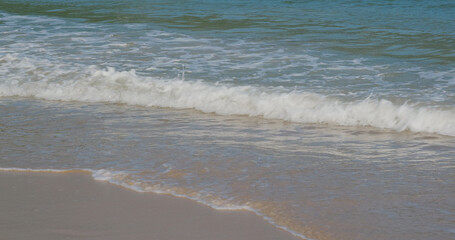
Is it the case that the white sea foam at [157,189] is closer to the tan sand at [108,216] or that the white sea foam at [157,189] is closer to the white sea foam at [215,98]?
the tan sand at [108,216]

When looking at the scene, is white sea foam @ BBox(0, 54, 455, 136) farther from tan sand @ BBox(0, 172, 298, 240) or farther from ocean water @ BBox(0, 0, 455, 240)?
tan sand @ BBox(0, 172, 298, 240)

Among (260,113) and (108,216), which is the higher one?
(260,113)

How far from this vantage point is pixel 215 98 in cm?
741

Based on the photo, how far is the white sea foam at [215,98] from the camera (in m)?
6.22

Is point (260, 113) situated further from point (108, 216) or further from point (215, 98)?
point (108, 216)

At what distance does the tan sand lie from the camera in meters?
3.50

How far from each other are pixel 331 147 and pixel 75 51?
20.5ft

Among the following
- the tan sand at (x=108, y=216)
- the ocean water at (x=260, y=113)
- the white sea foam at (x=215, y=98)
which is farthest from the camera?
the white sea foam at (x=215, y=98)

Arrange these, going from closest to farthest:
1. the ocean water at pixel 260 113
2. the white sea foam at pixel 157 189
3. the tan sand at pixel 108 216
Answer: the tan sand at pixel 108 216, the white sea foam at pixel 157 189, the ocean water at pixel 260 113

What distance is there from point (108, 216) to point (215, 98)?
12.3 ft

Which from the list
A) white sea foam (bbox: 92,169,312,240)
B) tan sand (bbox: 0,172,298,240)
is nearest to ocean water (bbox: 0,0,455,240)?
white sea foam (bbox: 92,169,312,240)

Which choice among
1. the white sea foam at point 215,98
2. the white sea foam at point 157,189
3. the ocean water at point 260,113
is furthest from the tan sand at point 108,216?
the white sea foam at point 215,98

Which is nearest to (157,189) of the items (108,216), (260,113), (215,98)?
(108,216)

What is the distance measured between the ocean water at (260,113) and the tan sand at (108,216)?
0.51ft
